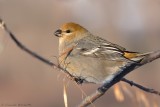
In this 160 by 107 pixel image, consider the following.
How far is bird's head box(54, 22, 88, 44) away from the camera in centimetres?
676

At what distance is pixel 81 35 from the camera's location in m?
6.80

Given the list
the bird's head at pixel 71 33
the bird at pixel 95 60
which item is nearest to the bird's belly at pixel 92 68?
the bird at pixel 95 60

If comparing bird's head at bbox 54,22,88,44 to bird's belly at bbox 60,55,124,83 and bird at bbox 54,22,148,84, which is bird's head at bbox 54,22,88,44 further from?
bird's belly at bbox 60,55,124,83

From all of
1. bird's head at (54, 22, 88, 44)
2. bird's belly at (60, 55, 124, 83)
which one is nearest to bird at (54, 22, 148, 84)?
bird's belly at (60, 55, 124, 83)

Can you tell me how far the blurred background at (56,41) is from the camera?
14470mm

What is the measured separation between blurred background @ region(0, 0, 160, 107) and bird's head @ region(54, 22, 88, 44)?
5.48m

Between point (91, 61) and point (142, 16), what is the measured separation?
1132cm

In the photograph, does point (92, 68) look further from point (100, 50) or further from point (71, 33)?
point (71, 33)

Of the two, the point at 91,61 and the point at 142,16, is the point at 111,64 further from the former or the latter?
the point at 142,16

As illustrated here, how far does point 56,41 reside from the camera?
1819cm

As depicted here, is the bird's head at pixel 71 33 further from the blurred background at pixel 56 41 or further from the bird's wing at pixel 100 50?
the blurred background at pixel 56 41

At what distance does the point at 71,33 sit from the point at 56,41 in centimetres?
1140

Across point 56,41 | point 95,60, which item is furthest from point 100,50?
point 56,41

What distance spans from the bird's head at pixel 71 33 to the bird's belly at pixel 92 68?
2.54 feet
